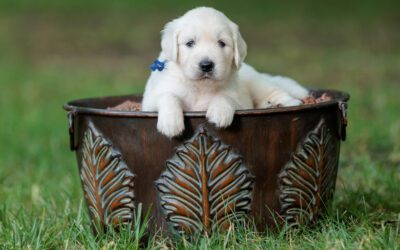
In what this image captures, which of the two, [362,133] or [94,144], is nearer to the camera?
[94,144]

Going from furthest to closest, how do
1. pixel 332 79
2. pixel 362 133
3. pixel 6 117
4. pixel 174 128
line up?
1. pixel 332 79
2. pixel 6 117
3. pixel 362 133
4. pixel 174 128

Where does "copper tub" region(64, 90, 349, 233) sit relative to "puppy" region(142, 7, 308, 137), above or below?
below

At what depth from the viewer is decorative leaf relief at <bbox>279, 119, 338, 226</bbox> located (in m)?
3.35

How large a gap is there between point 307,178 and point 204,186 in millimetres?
508

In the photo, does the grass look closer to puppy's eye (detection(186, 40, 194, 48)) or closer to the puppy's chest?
the puppy's chest

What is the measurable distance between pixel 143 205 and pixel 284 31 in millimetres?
11322

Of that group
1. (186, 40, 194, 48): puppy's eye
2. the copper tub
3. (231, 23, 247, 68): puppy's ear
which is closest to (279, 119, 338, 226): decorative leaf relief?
the copper tub

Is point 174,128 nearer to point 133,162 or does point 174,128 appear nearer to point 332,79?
point 133,162

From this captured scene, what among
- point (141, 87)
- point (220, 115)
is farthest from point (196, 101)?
Answer: point (141, 87)

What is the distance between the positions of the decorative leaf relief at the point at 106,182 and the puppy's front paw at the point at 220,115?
0.48 meters

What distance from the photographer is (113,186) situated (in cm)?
339

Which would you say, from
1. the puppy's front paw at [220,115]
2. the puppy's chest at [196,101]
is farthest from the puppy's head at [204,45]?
the puppy's front paw at [220,115]

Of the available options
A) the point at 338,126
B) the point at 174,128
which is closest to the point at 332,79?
the point at 338,126

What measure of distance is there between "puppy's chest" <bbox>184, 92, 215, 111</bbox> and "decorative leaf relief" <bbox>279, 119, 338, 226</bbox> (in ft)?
1.62
